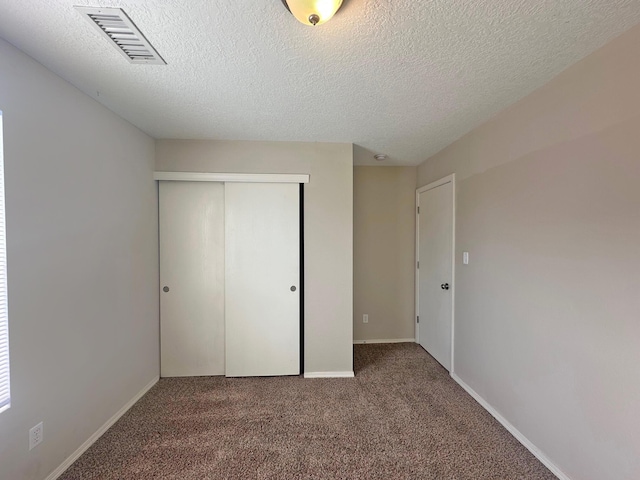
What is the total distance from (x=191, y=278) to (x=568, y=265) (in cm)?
305

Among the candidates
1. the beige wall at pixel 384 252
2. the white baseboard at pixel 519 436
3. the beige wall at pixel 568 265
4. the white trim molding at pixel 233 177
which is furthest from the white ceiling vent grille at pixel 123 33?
the white baseboard at pixel 519 436

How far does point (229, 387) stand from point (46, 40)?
2764 mm

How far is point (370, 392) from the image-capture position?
2.42 meters

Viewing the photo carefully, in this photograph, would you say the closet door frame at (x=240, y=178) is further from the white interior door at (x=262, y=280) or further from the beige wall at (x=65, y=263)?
the beige wall at (x=65, y=263)

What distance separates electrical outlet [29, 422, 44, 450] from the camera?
1.42 m

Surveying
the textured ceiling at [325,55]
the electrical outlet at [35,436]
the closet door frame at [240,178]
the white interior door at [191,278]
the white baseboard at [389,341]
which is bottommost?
the white baseboard at [389,341]

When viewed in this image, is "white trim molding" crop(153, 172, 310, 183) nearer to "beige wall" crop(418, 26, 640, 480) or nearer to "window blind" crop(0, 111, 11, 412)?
"window blind" crop(0, 111, 11, 412)

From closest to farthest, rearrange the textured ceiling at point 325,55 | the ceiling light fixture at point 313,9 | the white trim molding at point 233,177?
the ceiling light fixture at point 313,9 → the textured ceiling at point 325,55 → the white trim molding at point 233,177

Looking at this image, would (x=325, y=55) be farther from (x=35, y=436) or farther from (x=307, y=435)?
(x=35, y=436)

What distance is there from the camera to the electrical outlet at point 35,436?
55.7 inches

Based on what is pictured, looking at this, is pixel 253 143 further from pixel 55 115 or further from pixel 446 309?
pixel 446 309

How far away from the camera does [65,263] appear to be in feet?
5.29

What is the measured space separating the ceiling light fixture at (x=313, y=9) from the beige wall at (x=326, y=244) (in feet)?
5.30

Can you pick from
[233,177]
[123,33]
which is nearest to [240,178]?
[233,177]
